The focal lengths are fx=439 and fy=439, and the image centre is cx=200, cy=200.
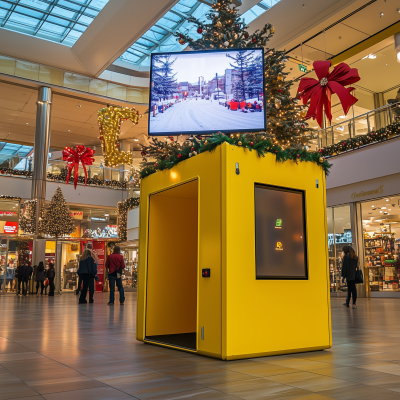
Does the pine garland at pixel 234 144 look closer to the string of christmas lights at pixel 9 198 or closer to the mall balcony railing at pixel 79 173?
the mall balcony railing at pixel 79 173

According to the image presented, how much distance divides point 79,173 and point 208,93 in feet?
67.3

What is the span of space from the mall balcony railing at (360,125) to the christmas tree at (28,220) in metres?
12.6

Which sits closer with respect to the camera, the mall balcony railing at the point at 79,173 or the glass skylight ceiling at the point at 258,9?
the glass skylight ceiling at the point at 258,9

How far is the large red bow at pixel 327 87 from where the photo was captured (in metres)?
8.42

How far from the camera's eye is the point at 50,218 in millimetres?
19500

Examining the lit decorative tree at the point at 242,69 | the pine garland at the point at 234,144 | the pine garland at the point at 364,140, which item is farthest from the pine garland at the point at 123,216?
the lit decorative tree at the point at 242,69

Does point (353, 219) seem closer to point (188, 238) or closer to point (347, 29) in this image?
point (347, 29)

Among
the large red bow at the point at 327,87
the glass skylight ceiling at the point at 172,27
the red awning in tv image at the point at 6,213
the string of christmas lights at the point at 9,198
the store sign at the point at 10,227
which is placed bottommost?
the store sign at the point at 10,227

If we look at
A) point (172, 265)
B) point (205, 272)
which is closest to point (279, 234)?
point (205, 272)

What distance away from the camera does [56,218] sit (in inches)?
768

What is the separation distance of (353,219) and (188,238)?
12.1 metres

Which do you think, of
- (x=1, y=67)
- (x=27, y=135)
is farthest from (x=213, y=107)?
(x=27, y=135)

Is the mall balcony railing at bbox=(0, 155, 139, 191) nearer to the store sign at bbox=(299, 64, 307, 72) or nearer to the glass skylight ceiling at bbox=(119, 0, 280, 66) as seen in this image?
the glass skylight ceiling at bbox=(119, 0, 280, 66)

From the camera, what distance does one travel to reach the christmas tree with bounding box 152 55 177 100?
5125mm
